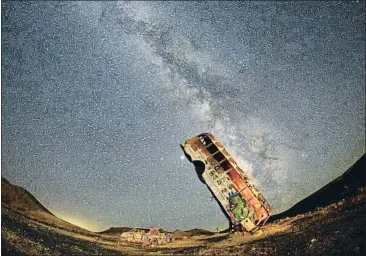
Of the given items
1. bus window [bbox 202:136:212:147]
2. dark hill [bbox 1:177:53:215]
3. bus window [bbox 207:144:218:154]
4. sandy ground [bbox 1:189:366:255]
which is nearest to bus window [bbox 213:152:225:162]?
bus window [bbox 207:144:218:154]

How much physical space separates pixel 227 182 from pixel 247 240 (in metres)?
1.58

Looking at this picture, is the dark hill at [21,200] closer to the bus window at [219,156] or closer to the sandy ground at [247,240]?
the sandy ground at [247,240]

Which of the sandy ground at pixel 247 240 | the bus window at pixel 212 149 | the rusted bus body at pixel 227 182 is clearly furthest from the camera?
the bus window at pixel 212 149

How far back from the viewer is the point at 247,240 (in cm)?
823

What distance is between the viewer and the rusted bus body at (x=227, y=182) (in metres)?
8.54

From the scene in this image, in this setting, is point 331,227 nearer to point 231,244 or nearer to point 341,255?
point 341,255

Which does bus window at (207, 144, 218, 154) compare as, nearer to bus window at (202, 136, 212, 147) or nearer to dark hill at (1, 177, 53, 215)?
bus window at (202, 136, 212, 147)

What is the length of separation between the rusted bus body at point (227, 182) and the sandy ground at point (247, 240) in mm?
506

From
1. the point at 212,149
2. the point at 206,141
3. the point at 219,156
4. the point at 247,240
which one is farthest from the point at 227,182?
the point at 247,240

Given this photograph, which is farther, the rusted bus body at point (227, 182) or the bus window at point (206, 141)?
the bus window at point (206, 141)

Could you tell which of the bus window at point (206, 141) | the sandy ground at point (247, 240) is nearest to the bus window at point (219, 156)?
the bus window at point (206, 141)

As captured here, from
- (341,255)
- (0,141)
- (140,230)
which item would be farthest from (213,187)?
(0,141)

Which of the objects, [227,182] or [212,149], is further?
[212,149]

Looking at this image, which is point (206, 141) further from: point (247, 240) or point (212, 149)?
point (247, 240)
